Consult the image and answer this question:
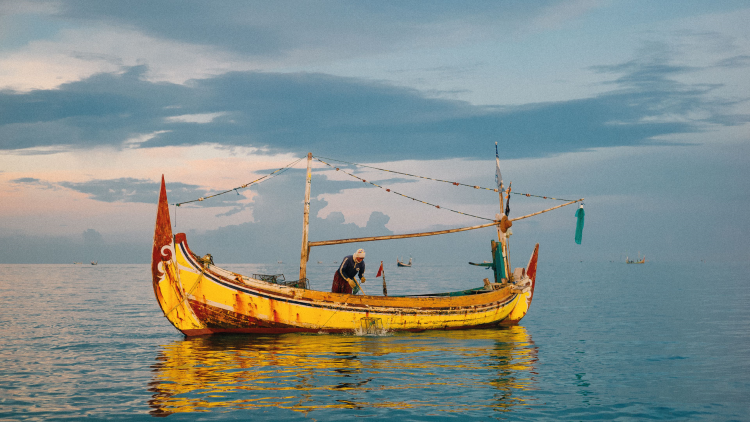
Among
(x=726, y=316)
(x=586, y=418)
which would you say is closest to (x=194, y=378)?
(x=586, y=418)

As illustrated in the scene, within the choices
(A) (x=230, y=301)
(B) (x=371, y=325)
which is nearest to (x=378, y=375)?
(B) (x=371, y=325)

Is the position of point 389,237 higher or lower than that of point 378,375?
higher

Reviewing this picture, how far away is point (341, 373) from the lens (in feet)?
42.9

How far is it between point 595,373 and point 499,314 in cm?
812

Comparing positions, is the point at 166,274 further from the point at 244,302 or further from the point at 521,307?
the point at 521,307

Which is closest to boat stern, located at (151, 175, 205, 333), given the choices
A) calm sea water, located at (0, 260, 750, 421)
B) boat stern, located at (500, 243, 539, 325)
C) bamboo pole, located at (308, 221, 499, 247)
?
calm sea water, located at (0, 260, 750, 421)

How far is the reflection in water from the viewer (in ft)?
35.0

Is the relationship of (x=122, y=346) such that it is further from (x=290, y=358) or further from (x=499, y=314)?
(x=499, y=314)

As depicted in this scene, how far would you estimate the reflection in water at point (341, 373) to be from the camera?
35.0 ft

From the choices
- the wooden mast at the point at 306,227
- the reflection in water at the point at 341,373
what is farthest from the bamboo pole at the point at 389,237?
the reflection in water at the point at 341,373

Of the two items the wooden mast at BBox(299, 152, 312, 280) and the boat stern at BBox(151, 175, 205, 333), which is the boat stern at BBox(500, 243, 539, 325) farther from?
the boat stern at BBox(151, 175, 205, 333)

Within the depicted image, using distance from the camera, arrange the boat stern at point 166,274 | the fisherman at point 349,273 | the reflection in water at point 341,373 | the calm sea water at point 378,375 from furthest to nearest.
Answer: the fisherman at point 349,273, the boat stern at point 166,274, the reflection in water at point 341,373, the calm sea water at point 378,375

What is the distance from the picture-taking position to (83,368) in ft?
47.0

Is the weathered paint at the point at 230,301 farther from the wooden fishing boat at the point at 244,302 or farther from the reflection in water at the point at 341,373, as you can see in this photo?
the reflection in water at the point at 341,373
